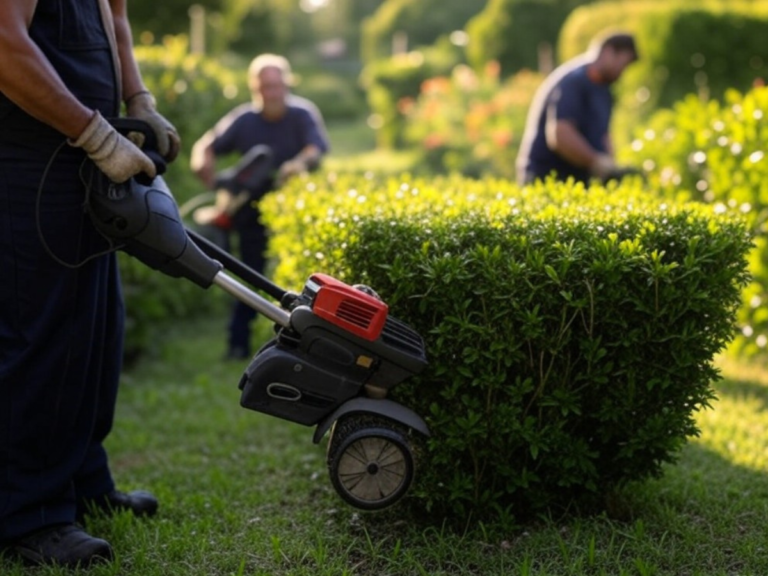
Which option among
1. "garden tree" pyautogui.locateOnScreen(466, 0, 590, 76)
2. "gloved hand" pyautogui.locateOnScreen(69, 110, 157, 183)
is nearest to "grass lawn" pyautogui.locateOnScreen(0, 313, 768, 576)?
"gloved hand" pyautogui.locateOnScreen(69, 110, 157, 183)

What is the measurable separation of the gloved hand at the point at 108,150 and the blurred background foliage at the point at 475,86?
296 centimetres

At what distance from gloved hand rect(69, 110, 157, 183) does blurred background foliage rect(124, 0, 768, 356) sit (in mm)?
2963

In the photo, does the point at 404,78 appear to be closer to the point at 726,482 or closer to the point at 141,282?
the point at 141,282

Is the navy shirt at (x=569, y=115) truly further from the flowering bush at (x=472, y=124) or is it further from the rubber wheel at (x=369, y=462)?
the flowering bush at (x=472, y=124)

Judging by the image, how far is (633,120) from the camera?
14898 mm

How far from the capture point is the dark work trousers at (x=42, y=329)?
3484 millimetres

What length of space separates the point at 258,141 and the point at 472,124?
22.1ft

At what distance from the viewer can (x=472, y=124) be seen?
1424 centimetres

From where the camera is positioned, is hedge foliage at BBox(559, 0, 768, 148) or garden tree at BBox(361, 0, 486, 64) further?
garden tree at BBox(361, 0, 486, 64)

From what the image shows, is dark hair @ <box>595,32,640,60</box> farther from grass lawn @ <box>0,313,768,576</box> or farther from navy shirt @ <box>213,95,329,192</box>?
grass lawn @ <box>0,313,768,576</box>

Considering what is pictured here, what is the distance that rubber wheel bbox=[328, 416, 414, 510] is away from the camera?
3398 millimetres

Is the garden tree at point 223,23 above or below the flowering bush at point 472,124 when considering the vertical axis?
above

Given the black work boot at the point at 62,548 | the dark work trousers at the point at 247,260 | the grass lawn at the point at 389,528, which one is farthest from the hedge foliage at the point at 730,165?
the black work boot at the point at 62,548

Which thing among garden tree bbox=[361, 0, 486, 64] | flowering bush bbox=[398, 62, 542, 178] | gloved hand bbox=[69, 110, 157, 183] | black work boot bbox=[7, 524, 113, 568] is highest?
garden tree bbox=[361, 0, 486, 64]
